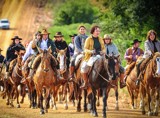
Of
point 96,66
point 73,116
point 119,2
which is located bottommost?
point 73,116

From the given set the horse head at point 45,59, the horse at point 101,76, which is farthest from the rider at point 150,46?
the horse head at point 45,59

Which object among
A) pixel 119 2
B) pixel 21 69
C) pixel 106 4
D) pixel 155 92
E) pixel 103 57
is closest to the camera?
pixel 103 57

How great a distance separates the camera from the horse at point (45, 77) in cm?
1966

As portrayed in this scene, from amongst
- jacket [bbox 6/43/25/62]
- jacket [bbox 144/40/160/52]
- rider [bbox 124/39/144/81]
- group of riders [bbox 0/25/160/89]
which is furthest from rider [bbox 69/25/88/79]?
jacket [bbox 6/43/25/62]

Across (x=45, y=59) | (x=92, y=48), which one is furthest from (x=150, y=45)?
(x=45, y=59)

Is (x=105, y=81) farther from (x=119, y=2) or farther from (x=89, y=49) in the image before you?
(x=119, y=2)

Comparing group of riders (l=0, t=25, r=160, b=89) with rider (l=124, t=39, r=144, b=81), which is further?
rider (l=124, t=39, r=144, b=81)

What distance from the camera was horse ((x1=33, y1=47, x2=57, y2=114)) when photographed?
64.5 ft

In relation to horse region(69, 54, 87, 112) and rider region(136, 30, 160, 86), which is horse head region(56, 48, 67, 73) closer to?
horse region(69, 54, 87, 112)

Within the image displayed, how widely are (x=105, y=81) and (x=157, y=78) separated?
176 cm

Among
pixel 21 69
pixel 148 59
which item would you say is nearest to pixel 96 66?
pixel 148 59

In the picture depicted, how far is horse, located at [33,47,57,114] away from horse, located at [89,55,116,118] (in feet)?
4.72

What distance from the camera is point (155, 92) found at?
789 inches

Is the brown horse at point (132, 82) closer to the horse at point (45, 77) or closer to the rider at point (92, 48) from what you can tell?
the rider at point (92, 48)
